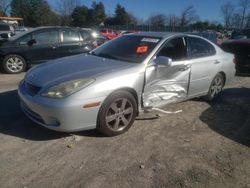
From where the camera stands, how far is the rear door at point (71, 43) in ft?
31.3

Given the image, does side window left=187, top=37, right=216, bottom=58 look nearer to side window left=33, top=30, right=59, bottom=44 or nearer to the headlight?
the headlight

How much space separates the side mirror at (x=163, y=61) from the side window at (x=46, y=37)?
18.7 feet

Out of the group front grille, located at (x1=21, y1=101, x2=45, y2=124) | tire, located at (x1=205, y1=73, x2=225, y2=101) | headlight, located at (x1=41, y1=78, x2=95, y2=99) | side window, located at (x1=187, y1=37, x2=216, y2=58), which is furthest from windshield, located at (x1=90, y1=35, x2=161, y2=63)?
tire, located at (x1=205, y1=73, x2=225, y2=101)

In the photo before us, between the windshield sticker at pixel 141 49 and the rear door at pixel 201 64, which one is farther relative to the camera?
the rear door at pixel 201 64

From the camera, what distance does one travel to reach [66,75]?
13.4 feet

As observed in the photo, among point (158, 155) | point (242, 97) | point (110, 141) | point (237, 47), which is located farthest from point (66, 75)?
point (237, 47)

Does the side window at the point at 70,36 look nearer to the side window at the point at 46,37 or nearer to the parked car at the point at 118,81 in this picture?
the side window at the point at 46,37

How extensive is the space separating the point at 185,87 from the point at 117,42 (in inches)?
59.6

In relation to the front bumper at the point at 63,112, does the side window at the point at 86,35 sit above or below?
above

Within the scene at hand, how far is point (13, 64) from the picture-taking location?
919 cm

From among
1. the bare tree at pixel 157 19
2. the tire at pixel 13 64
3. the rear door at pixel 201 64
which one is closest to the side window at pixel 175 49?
the rear door at pixel 201 64

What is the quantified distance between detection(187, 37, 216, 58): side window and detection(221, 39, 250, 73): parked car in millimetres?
4210

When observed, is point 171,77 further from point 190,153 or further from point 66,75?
point 66,75

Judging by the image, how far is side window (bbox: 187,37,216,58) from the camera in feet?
17.8
